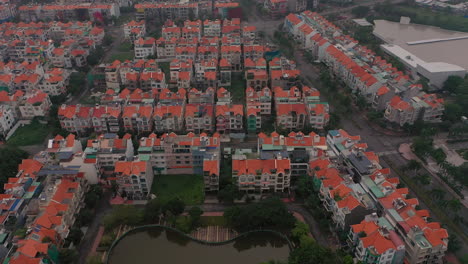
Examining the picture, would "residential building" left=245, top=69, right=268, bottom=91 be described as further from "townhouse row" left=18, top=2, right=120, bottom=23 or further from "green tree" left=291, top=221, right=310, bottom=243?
"townhouse row" left=18, top=2, right=120, bottom=23

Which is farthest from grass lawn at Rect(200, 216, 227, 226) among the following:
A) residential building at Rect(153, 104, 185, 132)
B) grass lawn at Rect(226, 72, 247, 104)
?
grass lawn at Rect(226, 72, 247, 104)

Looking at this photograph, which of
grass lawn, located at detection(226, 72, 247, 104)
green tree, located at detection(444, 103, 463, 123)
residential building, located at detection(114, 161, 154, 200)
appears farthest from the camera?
grass lawn, located at detection(226, 72, 247, 104)

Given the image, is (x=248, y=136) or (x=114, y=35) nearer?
(x=248, y=136)

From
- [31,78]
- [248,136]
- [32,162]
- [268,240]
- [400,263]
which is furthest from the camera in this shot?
[31,78]

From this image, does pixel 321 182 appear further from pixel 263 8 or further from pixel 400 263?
pixel 263 8

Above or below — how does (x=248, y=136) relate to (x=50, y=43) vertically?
below

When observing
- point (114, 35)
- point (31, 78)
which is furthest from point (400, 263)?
point (114, 35)
